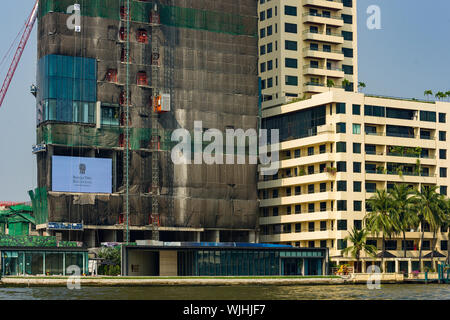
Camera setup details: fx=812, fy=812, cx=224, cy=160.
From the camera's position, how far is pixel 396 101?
509ft

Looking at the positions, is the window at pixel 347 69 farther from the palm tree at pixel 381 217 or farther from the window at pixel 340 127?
the palm tree at pixel 381 217

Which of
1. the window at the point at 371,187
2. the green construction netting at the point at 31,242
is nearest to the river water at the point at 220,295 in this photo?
the green construction netting at the point at 31,242

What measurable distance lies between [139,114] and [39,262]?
3602cm

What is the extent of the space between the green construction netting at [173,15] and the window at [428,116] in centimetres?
3641

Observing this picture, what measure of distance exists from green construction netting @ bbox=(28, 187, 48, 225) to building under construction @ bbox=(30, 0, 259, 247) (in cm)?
23

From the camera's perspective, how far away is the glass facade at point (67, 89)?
476 ft

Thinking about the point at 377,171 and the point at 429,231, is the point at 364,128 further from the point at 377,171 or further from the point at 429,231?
the point at 429,231

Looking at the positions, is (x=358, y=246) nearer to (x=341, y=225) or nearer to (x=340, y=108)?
(x=341, y=225)

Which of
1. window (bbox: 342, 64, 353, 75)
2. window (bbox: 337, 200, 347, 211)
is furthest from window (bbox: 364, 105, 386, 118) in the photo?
window (bbox: 342, 64, 353, 75)

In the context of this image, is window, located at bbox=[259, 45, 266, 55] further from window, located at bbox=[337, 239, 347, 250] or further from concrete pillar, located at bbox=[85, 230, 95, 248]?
concrete pillar, located at bbox=[85, 230, 95, 248]

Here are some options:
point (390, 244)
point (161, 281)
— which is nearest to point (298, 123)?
Answer: point (390, 244)

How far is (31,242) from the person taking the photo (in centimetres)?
13550
